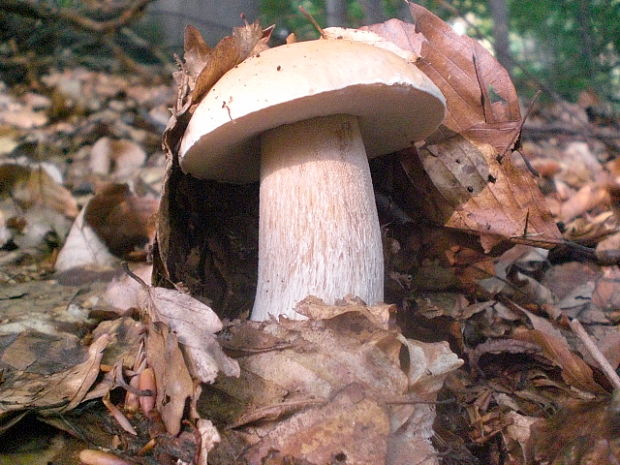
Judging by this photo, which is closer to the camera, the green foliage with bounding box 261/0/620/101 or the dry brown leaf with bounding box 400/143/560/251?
the dry brown leaf with bounding box 400/143/560/251

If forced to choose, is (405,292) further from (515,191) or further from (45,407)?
(45,407)

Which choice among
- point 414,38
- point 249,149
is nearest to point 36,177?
point 249,149

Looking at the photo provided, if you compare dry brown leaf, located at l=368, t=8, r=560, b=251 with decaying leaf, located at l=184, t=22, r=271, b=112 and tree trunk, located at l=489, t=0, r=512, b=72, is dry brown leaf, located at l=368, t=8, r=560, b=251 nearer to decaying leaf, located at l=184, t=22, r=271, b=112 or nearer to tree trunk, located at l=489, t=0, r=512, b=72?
decaying leaf, located at l=184, t=22, r=271, b=112

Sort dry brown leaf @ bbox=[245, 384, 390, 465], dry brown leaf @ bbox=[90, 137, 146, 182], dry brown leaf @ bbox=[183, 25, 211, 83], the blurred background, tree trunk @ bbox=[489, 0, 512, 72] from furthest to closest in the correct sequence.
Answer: tree trunk @ bbox=[489, 0, 512, 72] < the blurred background < dry brown leaf @ bbox=[90, 137, 146, 182] < dry brown leaf @ bbox=[183, 25, 211, 83] < dry brown leaf @ bbox=[245, 384, 390, 465]

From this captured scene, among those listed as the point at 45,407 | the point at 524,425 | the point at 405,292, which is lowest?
the point at 524,425

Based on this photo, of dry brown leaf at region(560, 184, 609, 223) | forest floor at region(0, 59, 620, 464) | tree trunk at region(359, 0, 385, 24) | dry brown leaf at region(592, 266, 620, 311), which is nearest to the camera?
forest floor at region(0, 59, 620, 464)

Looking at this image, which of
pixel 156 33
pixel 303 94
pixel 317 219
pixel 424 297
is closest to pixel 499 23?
pixel 156 33

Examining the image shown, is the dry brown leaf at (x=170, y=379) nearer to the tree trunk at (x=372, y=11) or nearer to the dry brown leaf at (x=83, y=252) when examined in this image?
the dry brown leaf at (x=83, y=252)

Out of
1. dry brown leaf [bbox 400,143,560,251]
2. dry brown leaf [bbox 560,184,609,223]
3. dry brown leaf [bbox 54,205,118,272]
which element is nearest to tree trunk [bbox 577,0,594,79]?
dry brown leaf [bbox 560,184,609,223]
